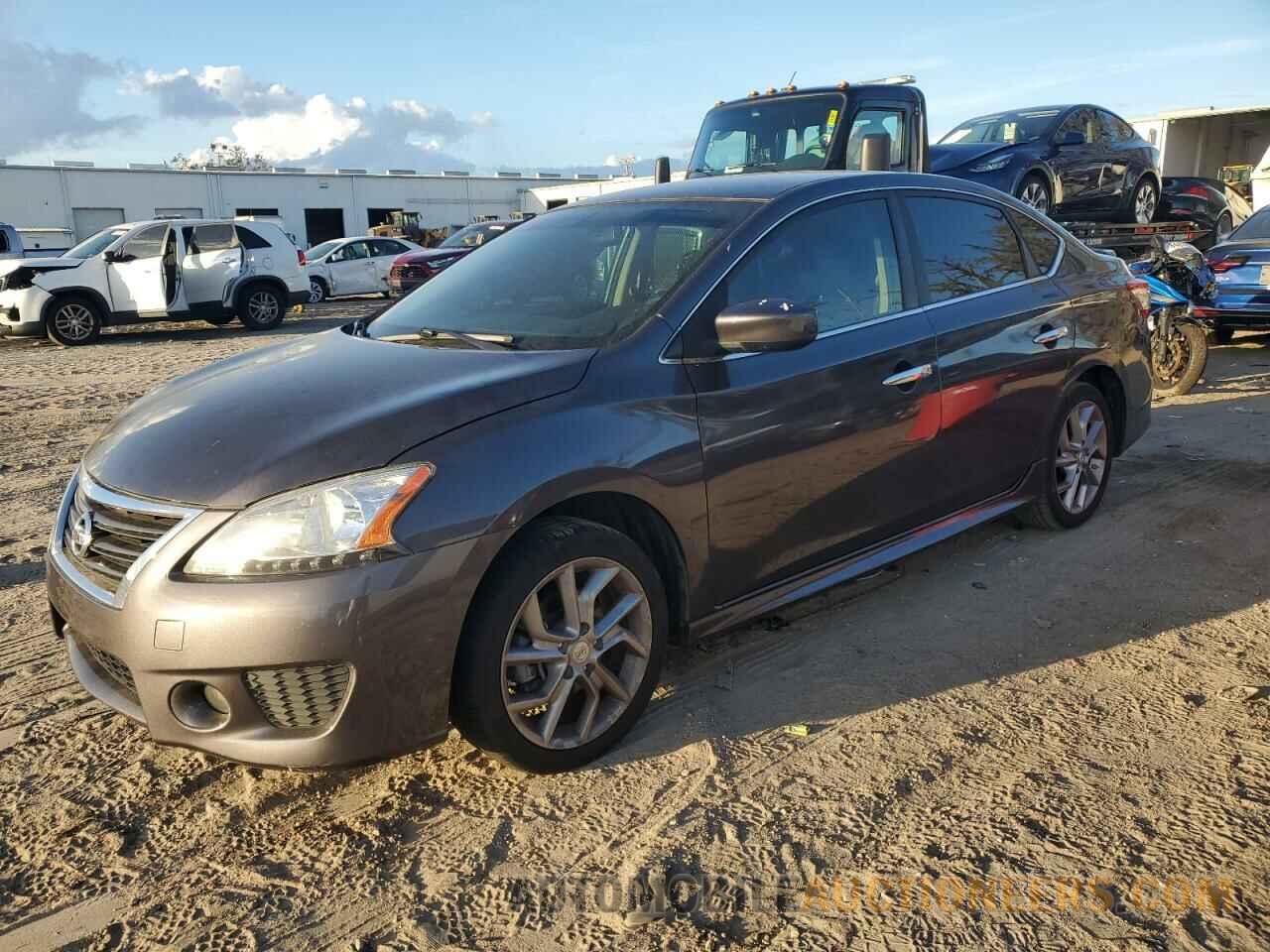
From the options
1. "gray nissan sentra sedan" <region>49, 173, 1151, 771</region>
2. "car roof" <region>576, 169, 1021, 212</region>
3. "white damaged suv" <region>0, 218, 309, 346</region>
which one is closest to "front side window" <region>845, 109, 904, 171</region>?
"gray nissan sentra sedan" <region>49, 173, 1151, 771</region>

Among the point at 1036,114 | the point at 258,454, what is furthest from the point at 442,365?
the point at 1036,114

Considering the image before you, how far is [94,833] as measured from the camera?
8.99 ft

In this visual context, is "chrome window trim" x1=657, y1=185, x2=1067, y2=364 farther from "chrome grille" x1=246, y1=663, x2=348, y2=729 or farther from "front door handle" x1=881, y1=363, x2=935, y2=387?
"chrome grille" x1=246, y1=663, x2=348, y2=729

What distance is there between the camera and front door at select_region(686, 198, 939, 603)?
10.8 ft

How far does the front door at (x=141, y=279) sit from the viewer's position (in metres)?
15.0

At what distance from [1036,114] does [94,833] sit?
11273mm

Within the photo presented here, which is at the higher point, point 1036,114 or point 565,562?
point 1036,114

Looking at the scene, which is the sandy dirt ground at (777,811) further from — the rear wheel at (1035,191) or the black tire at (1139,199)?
the black tire at (1139,199)

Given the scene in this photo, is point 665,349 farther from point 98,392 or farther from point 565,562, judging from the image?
point 98,392

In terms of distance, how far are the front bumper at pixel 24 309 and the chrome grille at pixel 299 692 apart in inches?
558

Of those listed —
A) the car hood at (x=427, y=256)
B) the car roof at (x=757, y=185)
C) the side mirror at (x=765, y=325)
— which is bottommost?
the car hood at (x=427, y=256)

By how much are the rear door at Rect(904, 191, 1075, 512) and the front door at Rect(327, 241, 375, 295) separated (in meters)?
19.1

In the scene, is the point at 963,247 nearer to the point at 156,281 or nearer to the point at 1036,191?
the point at 1036,191

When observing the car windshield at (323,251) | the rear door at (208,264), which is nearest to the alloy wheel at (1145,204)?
the rear door at (208,264)
